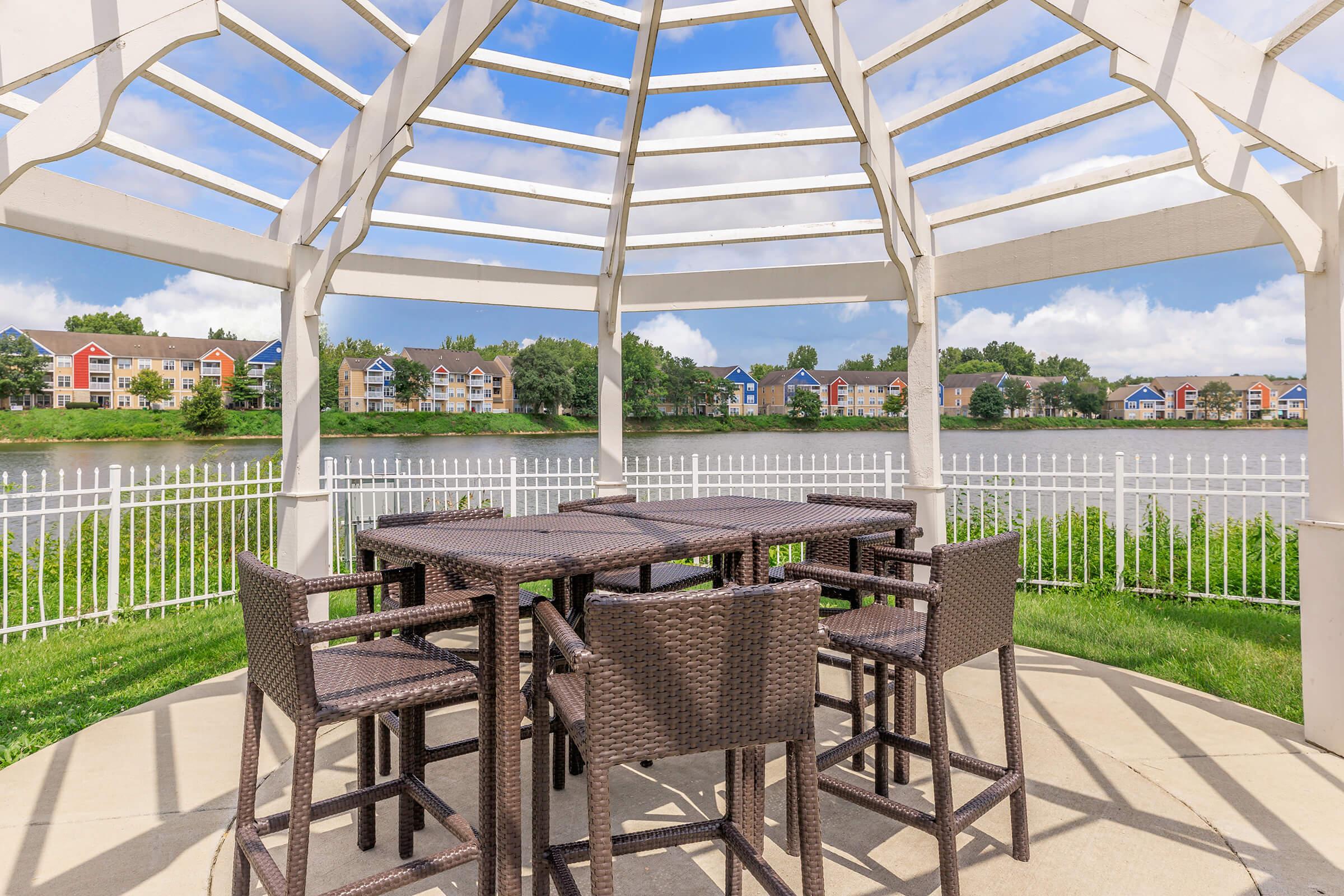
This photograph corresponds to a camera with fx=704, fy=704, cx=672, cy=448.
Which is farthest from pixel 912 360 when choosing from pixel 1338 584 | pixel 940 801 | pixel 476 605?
pixel 476 605

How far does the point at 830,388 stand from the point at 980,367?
1683cm

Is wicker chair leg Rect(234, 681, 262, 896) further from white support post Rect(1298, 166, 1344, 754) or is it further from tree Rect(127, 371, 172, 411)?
tree Rect(127, 371, 172, 411)

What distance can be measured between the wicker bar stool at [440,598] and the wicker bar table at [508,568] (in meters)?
0.20

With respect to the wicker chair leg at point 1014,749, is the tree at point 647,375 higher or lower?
higher

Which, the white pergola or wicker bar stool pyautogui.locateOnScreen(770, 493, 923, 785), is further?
the white pergola

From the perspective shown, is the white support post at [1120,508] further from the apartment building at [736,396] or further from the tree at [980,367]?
the apartment building at [736,396]

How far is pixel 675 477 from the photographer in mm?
8023

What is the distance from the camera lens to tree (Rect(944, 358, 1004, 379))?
18.8 metres

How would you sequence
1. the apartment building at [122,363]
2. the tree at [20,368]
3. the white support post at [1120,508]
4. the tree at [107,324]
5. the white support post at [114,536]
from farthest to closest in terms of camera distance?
the tree at [107,324] → the apartment building at [122,363] → the tree at [20,368] → the white support post at [1120,508] → the white support post at [114,536]

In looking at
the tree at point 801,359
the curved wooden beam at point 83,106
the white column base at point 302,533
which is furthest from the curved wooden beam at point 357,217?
the tree at point 801,359

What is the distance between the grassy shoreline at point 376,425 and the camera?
22469 millimetres

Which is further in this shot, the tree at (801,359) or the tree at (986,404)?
the tree at (801,359)

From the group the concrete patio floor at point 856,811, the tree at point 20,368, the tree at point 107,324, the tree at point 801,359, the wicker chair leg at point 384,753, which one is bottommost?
the concrete patio floor at point 856,811

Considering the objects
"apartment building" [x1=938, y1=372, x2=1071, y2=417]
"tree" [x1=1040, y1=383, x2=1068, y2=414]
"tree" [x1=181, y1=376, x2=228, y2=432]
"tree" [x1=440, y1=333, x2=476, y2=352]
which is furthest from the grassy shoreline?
"tree" [x1=440, y1=333, x2=476, y2=352]
